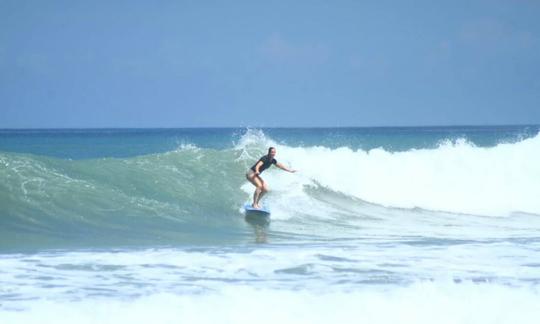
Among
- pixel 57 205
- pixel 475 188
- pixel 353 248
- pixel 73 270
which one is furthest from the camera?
pixel 475 188

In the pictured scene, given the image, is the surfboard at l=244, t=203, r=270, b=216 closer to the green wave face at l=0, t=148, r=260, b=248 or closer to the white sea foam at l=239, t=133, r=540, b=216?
the green wave face at l=0, t=148, r=260, b=248

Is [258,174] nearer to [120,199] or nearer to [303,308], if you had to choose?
[120,199]

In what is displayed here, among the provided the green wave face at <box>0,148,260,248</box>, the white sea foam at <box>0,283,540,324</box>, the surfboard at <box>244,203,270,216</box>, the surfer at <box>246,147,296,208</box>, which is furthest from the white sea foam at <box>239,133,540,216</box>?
the white sea foam at <box>0,283,540,324</box>

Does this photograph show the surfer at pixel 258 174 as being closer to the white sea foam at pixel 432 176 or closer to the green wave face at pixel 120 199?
the green wave face at pixel 120 199

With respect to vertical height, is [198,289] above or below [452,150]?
below

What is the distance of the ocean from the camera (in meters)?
9.47

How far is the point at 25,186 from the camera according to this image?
17828mm

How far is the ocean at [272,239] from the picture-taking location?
31.1 ft

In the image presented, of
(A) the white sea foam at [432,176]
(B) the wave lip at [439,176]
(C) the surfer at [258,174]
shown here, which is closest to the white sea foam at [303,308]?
(C) the surfer at [258,174]

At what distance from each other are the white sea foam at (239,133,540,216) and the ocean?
7cm

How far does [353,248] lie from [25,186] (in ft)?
24.6

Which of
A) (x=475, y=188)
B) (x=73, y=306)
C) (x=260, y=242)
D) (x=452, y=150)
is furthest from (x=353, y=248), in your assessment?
(x=452, y=150)

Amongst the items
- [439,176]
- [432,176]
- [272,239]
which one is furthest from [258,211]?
[439,176]

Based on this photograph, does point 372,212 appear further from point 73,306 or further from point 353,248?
point 73,306
